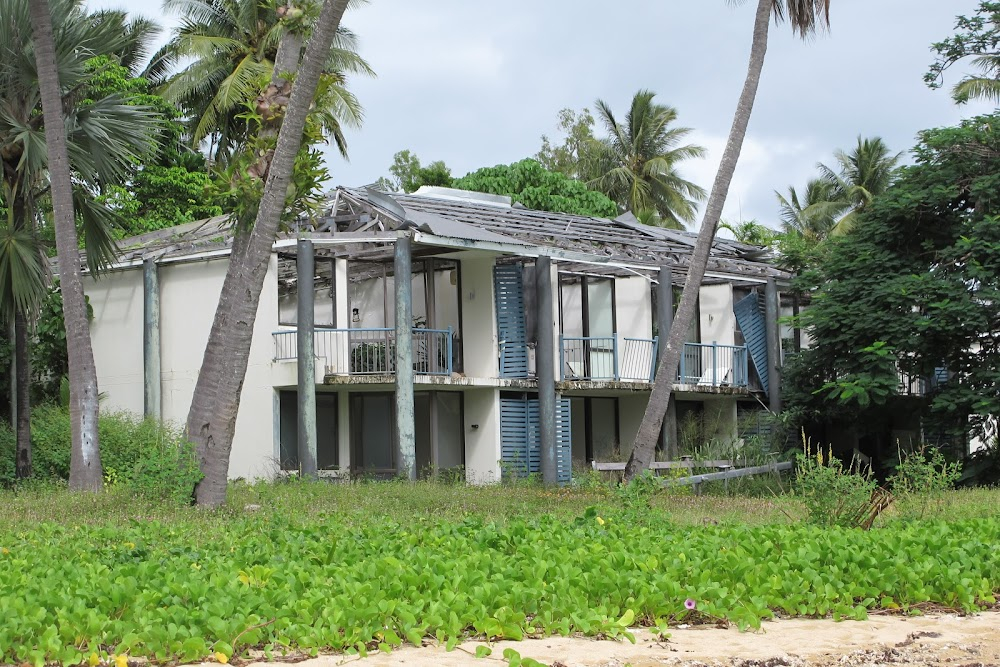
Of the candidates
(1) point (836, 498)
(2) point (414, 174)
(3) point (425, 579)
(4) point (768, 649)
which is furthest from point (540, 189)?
(4) point (768, 649)

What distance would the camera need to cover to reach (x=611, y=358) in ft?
90.1

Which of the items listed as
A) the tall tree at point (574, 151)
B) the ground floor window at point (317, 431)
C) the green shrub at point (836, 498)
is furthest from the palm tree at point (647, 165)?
the green shrub at point (836, 498)

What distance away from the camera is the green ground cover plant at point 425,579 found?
6.74 m

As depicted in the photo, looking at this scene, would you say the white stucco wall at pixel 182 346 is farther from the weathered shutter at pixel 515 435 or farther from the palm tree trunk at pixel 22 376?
the weathered shutter at pixel 515 435

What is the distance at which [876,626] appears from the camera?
26.3 feet

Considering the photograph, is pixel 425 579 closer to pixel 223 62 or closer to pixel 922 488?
pixel 922 488

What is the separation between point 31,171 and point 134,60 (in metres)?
21.1

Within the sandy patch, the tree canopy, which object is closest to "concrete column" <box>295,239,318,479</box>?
the tree canopy

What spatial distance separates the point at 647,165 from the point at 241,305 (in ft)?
116

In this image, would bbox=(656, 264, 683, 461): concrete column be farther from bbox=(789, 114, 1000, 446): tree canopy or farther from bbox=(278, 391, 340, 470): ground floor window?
bbox=(278, 391, 340, 470): ground floor window

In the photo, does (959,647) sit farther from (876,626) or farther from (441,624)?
(441,624)

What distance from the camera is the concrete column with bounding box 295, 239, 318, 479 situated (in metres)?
21.9

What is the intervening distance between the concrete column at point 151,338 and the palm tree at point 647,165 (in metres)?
26.8

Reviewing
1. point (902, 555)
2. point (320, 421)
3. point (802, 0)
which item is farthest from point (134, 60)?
point (902, 555)
